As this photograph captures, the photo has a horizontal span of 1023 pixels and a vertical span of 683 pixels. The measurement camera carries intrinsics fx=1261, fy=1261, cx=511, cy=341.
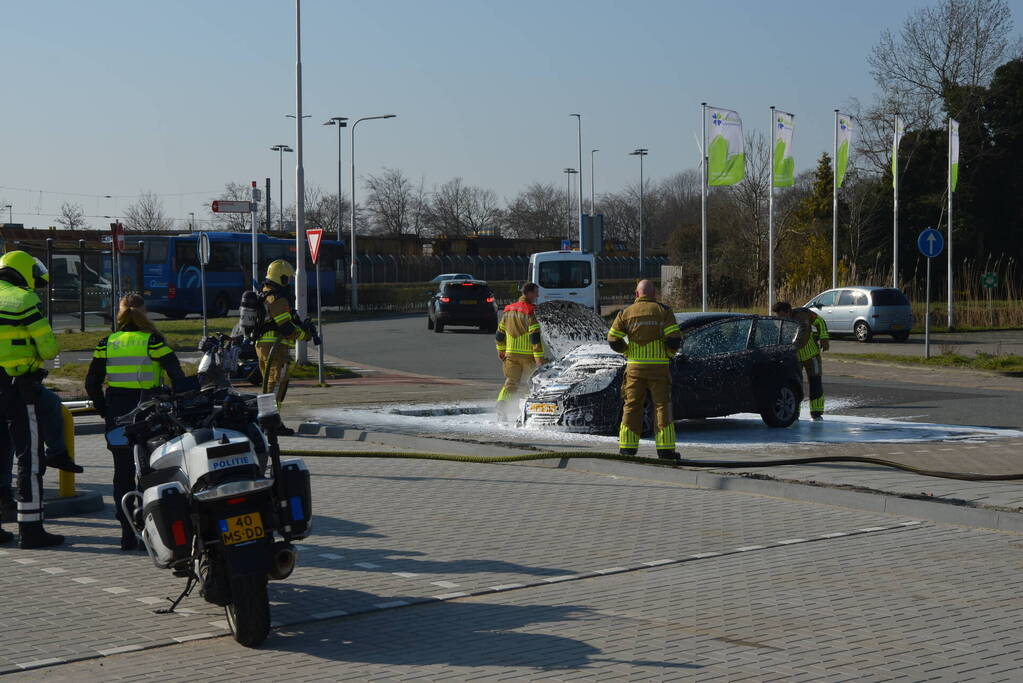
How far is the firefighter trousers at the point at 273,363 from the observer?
15.6 m

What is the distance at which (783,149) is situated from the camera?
39469 mm

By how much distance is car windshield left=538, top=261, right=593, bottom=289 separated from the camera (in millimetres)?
37750

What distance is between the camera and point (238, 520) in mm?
5754

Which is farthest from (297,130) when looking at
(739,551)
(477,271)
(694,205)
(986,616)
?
(694,205)

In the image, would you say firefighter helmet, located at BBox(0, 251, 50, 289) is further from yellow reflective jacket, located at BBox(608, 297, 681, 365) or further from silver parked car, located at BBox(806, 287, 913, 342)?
silver parked car, located at BBox(806, 287, 913, 342)

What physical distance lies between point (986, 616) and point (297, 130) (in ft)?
74.1

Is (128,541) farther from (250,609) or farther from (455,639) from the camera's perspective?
(455,639)

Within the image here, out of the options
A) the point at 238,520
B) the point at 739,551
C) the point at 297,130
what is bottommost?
the point at 739,551

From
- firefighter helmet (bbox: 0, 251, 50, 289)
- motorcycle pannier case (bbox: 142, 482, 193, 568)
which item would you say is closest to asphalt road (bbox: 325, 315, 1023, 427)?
firefighter helmet (bbox: 0, 251, 50, 289)

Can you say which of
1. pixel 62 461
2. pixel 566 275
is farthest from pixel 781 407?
pixel 566 275

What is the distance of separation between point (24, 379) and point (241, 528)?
3.23 meters

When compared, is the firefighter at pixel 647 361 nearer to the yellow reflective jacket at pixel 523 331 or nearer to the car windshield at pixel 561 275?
the yellow reflective jacket at pixel 523 331

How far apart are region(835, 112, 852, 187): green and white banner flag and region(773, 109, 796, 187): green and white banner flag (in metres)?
3.05

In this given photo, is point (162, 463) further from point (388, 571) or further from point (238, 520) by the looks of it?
Result: point (388, 571)
